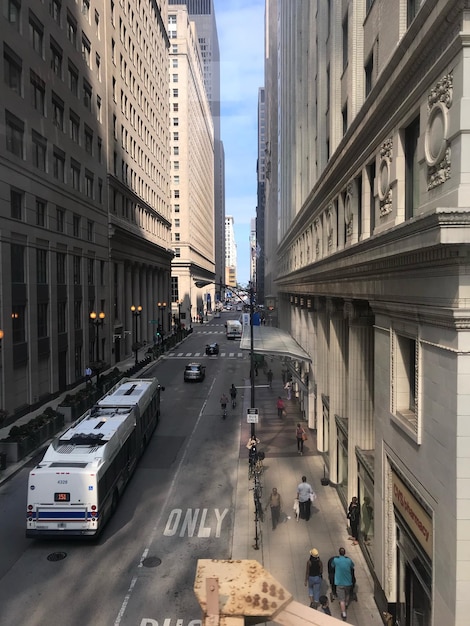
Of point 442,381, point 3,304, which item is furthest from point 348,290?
point 3,304

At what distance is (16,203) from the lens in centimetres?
3173

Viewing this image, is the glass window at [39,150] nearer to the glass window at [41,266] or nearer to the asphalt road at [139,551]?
the glass window at [41,266]

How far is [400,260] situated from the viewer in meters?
9.98

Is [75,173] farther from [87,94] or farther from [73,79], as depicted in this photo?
[87,94]

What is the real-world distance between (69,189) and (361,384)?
3249cm

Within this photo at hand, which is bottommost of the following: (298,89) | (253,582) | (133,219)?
(253,582)

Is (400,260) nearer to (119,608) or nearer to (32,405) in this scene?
(119,608)

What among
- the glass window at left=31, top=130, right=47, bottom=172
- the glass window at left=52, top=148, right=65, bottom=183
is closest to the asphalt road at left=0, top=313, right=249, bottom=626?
the glass window at left=31, top=130, right=47, bottom=172

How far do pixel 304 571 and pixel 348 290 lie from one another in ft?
26.9

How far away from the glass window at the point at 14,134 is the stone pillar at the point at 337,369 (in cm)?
2267

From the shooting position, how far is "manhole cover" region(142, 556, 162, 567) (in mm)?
14073

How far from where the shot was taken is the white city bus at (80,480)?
14.4m

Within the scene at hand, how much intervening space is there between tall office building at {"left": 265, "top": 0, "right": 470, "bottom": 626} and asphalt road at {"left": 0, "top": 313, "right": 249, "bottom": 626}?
4823 mm

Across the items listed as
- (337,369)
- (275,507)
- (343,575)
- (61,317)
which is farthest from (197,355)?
(343,575)
